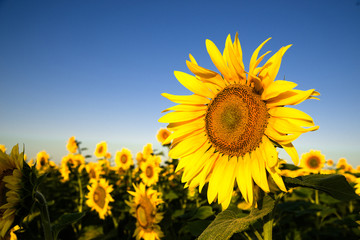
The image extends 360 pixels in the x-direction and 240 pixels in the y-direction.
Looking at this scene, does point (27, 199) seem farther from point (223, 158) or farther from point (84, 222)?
point (84, 222)

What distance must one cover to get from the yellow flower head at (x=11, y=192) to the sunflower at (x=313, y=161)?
5.99m

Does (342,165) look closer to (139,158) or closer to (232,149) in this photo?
(139,158)

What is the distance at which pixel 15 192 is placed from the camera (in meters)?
2.27

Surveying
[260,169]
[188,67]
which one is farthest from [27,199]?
[260,169]

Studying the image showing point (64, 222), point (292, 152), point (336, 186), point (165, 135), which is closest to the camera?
point (336, 186)

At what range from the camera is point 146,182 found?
658cm

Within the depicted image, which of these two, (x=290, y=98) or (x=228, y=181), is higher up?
(x=290, y=98)

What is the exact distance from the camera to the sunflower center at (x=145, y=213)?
13.6ft

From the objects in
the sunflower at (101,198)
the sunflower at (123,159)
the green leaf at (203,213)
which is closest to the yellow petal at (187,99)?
the green leaf at (203,213)

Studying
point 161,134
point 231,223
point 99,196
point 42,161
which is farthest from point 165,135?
point 231,223

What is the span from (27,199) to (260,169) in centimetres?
206

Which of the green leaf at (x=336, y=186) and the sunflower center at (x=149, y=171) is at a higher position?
the green leaf at (x=336, y=186)

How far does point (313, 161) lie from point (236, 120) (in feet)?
17.9

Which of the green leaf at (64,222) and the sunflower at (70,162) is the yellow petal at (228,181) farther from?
the sunflower at (70,162)
